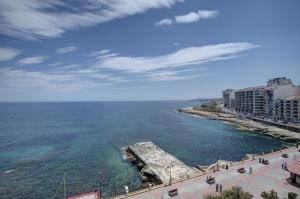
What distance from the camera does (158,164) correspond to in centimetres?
4859

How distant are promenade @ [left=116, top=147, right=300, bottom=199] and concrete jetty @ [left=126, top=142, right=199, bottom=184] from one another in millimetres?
3990

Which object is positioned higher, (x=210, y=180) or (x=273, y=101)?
(x=273, y=101)

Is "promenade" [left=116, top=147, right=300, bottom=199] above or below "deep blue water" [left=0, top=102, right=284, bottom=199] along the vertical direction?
above

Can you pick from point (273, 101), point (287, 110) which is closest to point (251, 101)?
point (273, 101)

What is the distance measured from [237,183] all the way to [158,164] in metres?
20.0

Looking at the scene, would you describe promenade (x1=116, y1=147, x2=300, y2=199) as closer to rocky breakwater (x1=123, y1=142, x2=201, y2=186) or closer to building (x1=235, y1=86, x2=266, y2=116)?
rocky breakwater (x1=123, y1=142, x2=201, y2=186)

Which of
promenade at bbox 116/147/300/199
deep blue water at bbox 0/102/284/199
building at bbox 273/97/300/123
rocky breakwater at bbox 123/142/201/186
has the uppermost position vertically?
building at bbox 273/97/300/123

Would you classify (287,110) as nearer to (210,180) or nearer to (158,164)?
(158,164)

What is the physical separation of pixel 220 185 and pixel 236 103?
12902 centimetres

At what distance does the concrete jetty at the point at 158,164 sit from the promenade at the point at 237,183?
3.99m

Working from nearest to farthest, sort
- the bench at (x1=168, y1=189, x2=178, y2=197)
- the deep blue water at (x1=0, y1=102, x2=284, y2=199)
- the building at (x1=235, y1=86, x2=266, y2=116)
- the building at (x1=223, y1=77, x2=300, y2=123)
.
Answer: the bench at (x1=168, y1=189, x2=178, y2=197) < the deep blue water at (x1=0, y1=102, x2=284, y2=199) < the building at (x1=223, y1=77, x2=300, y2=123) < the building at (x1=235, y1=86, x2=266, y2=116)

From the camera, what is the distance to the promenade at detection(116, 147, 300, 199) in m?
28.7

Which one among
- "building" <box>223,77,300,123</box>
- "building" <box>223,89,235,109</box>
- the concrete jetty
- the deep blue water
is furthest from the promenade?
"building" <box>223,89,235,109</box>

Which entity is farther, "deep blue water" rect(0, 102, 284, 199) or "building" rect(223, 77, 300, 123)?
"building" rect(223, 77, 300, 123)
